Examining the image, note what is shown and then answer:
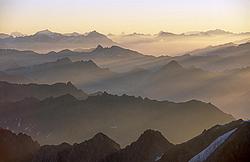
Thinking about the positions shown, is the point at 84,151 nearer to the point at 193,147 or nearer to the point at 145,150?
the point at 145,150

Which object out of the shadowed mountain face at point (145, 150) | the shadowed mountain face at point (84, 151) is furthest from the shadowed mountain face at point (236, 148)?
the shadowed mountain face at point (84, 151)

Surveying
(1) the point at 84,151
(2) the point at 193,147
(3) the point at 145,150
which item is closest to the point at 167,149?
(3) the point at 145,150

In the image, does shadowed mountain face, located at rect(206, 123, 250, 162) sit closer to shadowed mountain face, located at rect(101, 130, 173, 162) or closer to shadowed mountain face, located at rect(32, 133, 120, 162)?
shadowed mountain face, located at rect(101, 130, 173, 162)

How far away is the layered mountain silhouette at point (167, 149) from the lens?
108 metres

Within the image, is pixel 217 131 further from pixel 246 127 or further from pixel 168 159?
pixel 246 127

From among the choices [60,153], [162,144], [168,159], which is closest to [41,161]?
[60,153]

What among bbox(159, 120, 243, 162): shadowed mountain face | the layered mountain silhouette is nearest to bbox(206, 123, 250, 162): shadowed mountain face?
the layered mountain silhouette

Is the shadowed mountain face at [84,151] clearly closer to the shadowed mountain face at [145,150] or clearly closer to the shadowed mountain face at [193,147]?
the shadowed mountain face at [145,150]

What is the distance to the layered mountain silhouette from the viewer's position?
4272 inches

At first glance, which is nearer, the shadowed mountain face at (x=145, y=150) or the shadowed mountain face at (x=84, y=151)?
the shadowed mountain face at (x=145, y=150)

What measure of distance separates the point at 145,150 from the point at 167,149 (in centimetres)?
778

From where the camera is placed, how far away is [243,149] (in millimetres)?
106000

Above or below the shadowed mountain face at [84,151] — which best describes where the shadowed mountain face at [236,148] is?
above

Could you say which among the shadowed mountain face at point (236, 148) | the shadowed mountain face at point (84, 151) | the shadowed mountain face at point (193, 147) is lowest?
the shadowed mountain face at point (84, 151)
